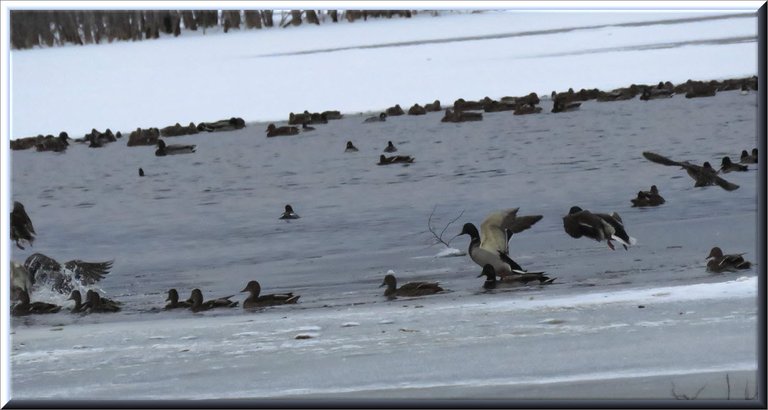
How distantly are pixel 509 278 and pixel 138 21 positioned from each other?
1.60 m

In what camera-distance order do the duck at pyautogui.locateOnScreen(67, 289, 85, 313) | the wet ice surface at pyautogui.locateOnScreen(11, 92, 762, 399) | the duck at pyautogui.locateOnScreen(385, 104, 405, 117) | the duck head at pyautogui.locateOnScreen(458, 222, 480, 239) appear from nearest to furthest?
1. the wet ice surface at pyautogui.locateOnScreen(11, 92, 762, 399)
2. the duck at pyautogui.locateOnScreen(67, 289, 85, 313)
3. the duck head at pyautogui.locateOnScreen(458, 222, 480, 239)
4. the duck at pyautogui.locateOnScreen(385, 104, 405, 117)

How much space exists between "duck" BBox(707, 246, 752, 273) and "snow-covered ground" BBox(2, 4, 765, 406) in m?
0.03

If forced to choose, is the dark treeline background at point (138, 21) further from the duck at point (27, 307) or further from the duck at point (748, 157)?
the duck at point (748, 157)

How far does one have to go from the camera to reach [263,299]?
444 centimetres

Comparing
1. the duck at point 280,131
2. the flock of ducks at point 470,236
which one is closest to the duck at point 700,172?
the flock of ducks at point 470,236

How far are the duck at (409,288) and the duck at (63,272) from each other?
3.25 ft

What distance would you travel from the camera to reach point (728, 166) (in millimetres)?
4574

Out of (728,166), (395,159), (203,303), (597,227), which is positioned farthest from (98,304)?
(728,166)

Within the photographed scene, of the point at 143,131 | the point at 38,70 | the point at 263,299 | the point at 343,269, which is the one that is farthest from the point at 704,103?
the point at 38,70

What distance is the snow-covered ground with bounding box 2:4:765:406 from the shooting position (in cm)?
432

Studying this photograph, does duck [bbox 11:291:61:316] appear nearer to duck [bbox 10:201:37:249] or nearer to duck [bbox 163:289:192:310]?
duck [bbox 10:201:37:249]

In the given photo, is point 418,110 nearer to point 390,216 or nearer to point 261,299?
point 390,216

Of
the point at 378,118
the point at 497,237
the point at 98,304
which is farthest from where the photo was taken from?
the point at 378,118

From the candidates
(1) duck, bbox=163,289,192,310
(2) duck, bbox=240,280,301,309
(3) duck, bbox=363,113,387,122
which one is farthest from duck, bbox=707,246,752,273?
(1) duck, bbox=163,289,192,310
